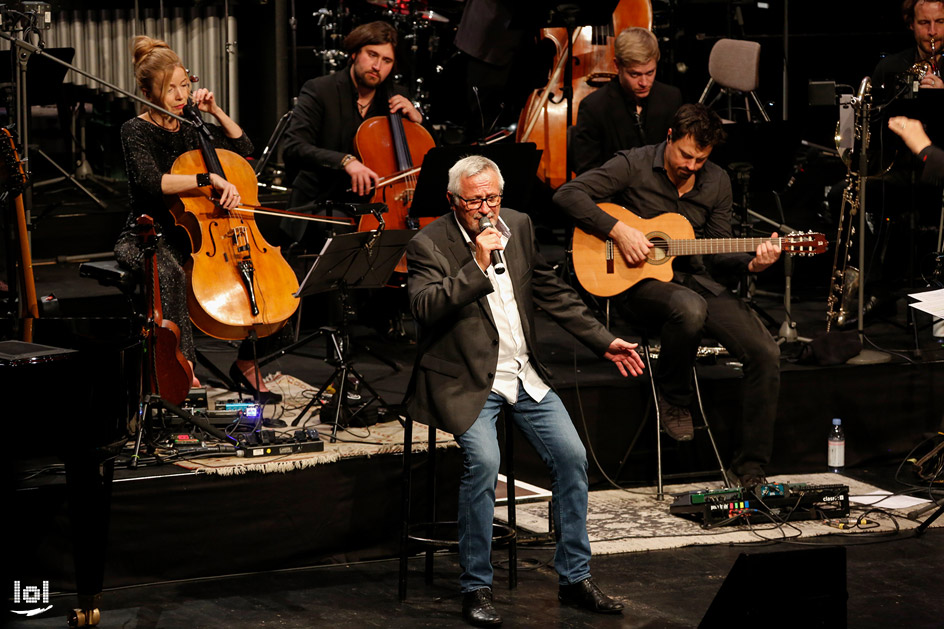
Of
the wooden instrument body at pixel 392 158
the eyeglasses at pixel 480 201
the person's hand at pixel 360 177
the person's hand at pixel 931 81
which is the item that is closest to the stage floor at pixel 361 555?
the wooden instrument body at pixel 392 158

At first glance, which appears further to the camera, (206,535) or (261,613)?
(206,535)

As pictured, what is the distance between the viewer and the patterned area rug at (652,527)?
5.33m

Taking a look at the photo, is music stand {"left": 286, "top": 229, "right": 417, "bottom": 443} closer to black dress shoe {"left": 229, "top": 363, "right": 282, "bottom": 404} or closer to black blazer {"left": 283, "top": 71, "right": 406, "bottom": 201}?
black dress shoe {"left": 229, "top": 363, "right": 282, "bottom": 404}

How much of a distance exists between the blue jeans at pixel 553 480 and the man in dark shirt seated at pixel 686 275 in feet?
3.88

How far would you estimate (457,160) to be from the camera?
5.54 meters

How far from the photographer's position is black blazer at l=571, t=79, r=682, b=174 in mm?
6602

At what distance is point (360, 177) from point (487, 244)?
1902 mm

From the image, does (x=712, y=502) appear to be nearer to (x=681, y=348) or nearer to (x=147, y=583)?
(x=681, y=348)

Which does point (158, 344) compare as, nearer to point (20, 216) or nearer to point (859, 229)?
point (20, 216)

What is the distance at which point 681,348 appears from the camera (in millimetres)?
5715

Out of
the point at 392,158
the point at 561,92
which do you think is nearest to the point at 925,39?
the point at 561,92

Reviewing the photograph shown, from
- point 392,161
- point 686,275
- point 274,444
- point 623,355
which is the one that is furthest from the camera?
point 392,161

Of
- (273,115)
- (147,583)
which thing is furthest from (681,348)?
(273,115)

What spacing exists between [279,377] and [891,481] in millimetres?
3103
